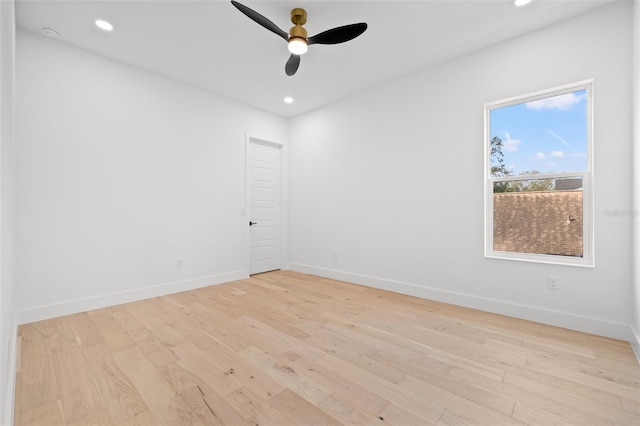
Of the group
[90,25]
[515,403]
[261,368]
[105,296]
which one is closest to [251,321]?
[261,368]

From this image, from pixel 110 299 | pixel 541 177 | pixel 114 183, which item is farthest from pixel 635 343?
pixel 114 183

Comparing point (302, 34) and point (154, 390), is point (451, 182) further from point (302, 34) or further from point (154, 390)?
point (154, 390)

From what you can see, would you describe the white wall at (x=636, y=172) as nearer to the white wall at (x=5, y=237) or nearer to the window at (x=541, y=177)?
the window at (x=541, y=177)

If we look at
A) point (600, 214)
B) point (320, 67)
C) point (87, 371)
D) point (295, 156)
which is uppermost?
point (320, 67)

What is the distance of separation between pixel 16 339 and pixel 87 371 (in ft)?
3.37

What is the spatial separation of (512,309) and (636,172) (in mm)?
1586

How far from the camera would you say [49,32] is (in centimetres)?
287

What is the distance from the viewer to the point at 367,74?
3.77 metres

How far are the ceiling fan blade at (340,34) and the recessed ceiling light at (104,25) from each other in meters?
1.99

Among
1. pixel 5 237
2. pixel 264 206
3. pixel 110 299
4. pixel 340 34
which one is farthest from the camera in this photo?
pixel 264 206

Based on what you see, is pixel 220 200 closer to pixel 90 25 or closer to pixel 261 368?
pixel 90 25

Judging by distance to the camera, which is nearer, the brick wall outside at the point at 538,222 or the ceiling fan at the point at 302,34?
the ceiling fan at the point at 302,34

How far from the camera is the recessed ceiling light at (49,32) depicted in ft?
9.27

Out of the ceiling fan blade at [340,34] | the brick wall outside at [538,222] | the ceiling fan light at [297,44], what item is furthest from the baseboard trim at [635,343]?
the ceiling fan light at [297,44]
